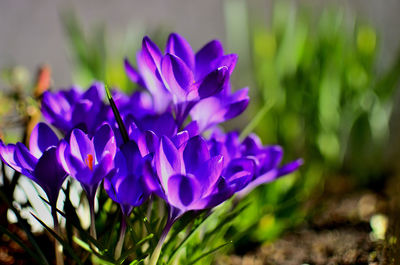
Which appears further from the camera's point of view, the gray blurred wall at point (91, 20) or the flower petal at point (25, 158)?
the gray blurred wall at point (91, 20)

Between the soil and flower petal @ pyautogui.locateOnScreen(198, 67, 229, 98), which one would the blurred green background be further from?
flower petal @ pyautogui.locateOnScreen(198, 67, 229, 98)

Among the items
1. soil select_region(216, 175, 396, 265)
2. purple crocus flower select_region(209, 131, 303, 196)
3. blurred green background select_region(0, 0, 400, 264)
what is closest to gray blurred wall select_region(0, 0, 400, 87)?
blurred green background select_region(0, 0, 400, 264)

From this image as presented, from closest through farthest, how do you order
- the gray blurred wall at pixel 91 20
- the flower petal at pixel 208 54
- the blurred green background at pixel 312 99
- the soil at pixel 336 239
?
the flower petal at pixel 208 54
the soil at pixel 336 239
the blurred green background at pixel 312 99
the gray blurred wall at pixel 91 20

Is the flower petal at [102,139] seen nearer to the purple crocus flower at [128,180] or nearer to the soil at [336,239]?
the purple crocus flower at [128,180]

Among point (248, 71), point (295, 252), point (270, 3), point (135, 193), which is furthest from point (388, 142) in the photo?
point (135, 193)

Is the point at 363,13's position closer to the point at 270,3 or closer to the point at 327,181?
the point at 270,3

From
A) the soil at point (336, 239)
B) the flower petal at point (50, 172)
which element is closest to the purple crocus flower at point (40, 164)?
the flower petal at point (50, 172)

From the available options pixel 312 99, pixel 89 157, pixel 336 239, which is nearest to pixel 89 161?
pixel 89 157

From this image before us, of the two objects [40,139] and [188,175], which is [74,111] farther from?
[188,175]
